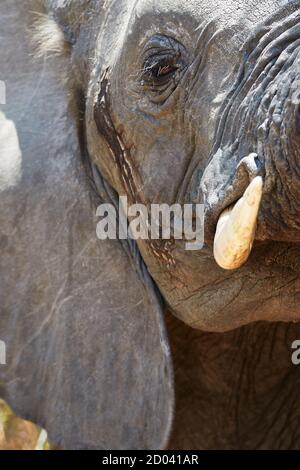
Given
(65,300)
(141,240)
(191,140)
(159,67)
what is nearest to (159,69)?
(159,67)

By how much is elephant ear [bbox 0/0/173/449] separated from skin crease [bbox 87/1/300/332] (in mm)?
107

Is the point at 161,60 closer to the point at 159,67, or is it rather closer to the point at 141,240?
the point at 159,67

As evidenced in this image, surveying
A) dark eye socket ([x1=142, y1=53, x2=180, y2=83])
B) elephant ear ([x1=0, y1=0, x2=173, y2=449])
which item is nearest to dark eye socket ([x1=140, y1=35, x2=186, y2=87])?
dark eye socket ([x1=142, y1=53, x2=180, y2=83])

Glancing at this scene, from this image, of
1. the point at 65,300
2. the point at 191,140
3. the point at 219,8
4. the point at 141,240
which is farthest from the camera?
the point at 65,300

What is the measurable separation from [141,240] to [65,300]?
241 millimetres

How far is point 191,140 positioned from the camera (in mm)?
2656

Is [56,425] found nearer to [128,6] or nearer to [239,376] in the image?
[239,376]

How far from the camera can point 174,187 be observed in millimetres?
2730

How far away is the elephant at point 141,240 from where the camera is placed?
2.53 m

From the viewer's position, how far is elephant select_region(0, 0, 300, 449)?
2.53m

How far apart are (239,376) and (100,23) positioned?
884mm

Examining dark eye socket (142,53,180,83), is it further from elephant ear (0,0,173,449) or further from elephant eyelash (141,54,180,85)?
elephant ear (0,0,173,449)

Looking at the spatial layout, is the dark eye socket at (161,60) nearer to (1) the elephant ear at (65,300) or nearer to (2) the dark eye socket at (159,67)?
(2) the dark eye socket at (159,67)

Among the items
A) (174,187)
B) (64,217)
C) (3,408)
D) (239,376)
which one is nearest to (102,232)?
(64,217)
